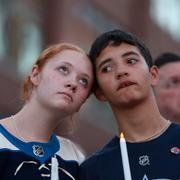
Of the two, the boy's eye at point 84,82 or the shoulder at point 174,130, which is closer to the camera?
the shoulder at point 174,130

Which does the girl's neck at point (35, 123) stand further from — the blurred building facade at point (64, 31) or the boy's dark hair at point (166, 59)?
the blurred building facade at point (64, 31)

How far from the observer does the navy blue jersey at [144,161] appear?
5070mm

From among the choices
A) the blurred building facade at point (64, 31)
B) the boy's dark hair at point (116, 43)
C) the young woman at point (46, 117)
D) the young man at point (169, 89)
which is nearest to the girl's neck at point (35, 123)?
the young woman at point (46, 117)

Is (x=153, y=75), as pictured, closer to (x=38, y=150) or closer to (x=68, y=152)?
(x=68, y=152)

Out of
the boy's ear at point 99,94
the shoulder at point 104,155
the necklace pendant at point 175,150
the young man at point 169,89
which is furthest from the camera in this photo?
the young man at point 169,89

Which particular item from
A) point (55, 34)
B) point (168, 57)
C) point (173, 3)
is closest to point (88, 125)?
point (55, 34)

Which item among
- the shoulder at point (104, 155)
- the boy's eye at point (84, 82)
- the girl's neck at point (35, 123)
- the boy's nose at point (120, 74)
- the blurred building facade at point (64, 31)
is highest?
the blurred building facade at point (64, 31)

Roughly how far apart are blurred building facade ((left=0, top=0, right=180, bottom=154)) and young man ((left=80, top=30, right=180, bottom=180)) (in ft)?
45.6

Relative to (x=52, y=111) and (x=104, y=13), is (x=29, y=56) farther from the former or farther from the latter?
(x=52, y=111)

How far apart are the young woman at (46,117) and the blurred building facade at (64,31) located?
1390 centimetres

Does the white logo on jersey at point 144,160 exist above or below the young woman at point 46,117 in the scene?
below

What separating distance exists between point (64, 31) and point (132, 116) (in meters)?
16.3

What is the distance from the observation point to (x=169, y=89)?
6.59 m

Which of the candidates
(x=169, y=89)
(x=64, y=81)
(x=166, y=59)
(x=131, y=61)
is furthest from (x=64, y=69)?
(x=166, y=59)
